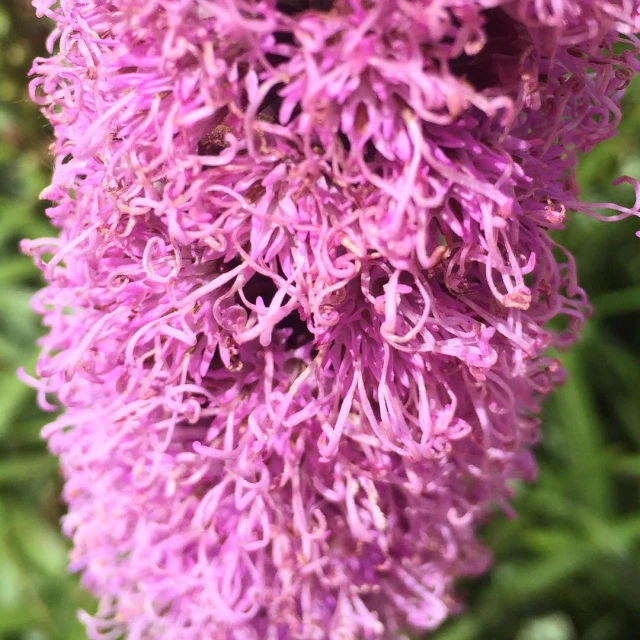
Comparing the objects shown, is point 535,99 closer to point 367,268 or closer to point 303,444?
point 367,268

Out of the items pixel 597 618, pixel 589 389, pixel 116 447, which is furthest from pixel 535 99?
pixel 597 618

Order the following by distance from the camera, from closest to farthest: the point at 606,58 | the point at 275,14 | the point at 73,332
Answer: the point at 275,14 → the point at 606,58 → the point at 73,332

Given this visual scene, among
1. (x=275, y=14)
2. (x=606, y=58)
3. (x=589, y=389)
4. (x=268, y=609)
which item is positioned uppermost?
(x=275, y=14)

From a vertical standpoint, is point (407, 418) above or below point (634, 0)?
below

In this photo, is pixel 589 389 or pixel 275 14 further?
pixel 589 389

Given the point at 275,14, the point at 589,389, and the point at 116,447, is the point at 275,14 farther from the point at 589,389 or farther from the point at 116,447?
the point at 589,389

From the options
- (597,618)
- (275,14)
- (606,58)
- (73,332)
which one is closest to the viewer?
(275,14)
